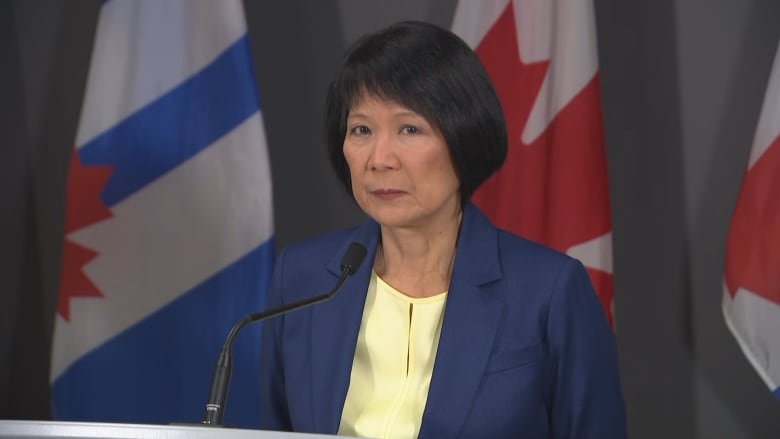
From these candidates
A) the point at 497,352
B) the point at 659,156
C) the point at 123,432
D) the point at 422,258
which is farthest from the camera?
the point at 659,156

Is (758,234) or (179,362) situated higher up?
(758,234)

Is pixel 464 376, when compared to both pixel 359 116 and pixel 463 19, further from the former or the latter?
pixel 463 19

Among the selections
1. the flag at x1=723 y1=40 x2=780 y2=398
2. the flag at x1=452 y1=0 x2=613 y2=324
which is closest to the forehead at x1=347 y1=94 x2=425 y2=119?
the flag at x1=452 y1=0 x2=613 y2=324

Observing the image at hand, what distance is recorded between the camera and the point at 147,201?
2904 mm

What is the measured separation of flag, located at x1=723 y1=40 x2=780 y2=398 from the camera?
8.25ft

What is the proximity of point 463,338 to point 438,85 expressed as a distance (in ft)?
1.37

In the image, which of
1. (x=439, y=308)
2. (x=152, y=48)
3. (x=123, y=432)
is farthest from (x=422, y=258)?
(x=152, y=48)

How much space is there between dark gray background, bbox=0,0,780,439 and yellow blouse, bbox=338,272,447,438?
4.80 ft

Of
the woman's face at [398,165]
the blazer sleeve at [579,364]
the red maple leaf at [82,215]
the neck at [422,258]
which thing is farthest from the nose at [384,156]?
the red maple leaf at [82,215]

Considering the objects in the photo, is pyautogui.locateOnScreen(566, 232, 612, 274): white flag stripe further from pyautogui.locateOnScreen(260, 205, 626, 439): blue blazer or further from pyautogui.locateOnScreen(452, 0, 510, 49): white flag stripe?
pyautogui.locateOnScreen(260, 205, 626, 439): blue blazer

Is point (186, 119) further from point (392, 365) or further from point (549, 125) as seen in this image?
point (392, 365)

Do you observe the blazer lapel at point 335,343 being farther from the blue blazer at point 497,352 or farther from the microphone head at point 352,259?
the microphone head at point 352,259

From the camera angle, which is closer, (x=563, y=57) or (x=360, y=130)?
(x=360, y=130)

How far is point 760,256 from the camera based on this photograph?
255 centimetres
